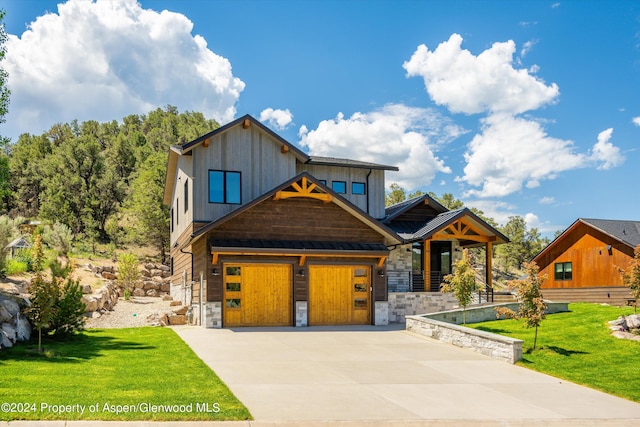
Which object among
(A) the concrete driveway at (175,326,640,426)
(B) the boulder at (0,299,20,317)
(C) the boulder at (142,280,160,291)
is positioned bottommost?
(A) the concrete driveway at (175,326,640,426)

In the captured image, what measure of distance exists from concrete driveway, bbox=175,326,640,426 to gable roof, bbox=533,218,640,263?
51.1ft

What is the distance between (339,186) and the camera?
1096 inches

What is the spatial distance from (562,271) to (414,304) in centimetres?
1243

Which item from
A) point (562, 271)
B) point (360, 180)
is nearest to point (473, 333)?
point (360, 180)

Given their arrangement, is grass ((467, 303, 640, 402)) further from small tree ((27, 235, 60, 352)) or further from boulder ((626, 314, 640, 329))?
small tree ((27, 235, 60, 352))

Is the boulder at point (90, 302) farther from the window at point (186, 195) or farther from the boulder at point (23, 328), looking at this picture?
the boulder at point (23, 328)

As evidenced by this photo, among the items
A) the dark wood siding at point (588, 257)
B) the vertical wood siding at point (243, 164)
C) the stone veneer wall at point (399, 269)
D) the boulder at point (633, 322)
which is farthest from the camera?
the dark wood siding at point (588, 257)

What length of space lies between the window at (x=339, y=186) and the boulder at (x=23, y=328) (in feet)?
52.1

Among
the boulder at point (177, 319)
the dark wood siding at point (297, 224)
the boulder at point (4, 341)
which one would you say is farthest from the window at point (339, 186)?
the boulder at point (4, 341)

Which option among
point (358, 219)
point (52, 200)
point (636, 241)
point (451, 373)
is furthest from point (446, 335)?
point (52, 200)

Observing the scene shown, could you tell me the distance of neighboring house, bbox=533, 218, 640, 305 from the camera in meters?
27.9

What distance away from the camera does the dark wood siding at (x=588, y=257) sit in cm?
2803

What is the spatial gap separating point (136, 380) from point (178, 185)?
704 inches

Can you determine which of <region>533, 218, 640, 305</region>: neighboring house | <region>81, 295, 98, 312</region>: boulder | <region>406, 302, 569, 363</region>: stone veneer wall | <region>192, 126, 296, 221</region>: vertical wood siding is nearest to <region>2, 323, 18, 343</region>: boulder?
<region>81, 295, 98, 312</region>: boulder
